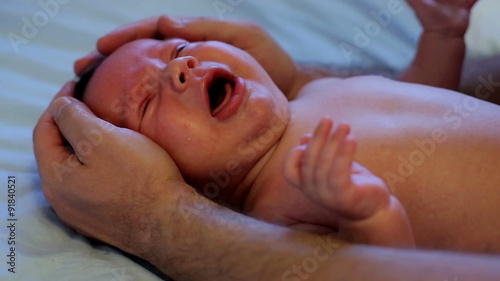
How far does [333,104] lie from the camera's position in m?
1.21

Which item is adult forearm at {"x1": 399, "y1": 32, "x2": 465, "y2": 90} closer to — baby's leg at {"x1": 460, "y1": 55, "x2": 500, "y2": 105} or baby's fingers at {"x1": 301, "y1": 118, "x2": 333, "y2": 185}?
baby's leg at {"x1": 460, "y1": 55, "x2": 500, "y2": 105}

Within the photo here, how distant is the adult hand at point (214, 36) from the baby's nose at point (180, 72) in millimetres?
290

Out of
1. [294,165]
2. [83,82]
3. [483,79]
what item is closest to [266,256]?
[294,165]

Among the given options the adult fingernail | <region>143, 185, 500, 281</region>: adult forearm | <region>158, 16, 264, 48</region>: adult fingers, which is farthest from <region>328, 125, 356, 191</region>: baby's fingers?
<region>158, 16, 264, 48</region>: adult fingers

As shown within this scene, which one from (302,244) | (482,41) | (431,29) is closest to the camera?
(302,244)

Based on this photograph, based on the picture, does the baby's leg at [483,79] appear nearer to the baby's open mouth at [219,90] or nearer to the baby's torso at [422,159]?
the baby's torso at [422,159]

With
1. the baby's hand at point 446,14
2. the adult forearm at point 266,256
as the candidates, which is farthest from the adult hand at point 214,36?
the adult forearm at point 266,256

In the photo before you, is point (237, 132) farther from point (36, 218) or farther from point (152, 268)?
point (36, 218)

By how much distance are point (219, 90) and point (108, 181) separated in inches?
12.3

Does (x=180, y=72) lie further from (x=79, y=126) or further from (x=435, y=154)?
(x=435, y=154)

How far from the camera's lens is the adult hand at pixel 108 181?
3.32 feet

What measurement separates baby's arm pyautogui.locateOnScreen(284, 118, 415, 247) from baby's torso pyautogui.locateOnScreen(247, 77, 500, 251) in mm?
142

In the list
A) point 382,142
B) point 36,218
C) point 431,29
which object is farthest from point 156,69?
point 431,29

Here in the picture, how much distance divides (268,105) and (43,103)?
610 mm
